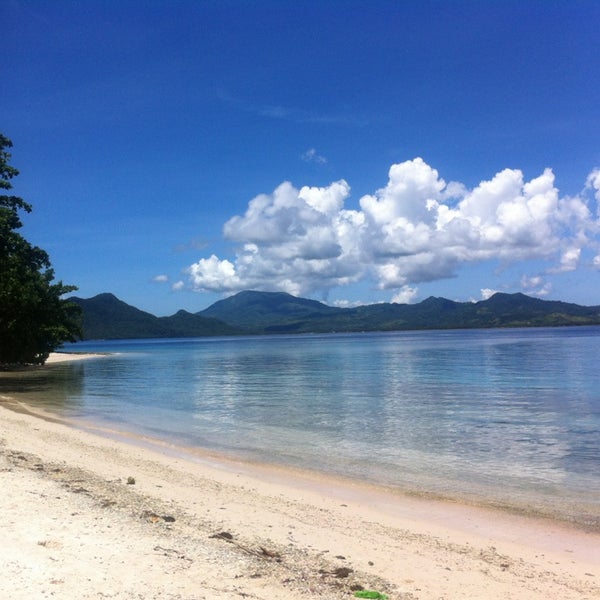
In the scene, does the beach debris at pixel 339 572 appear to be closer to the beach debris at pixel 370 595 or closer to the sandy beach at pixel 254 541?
the sandy beach at pixel 254 541

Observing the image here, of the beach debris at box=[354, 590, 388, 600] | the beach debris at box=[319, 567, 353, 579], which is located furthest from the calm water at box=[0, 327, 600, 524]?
the beach debris at box=[354, 590, 388, 600]

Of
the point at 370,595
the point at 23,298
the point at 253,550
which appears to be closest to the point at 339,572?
the point at 370,595

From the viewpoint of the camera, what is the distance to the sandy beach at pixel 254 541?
608cm

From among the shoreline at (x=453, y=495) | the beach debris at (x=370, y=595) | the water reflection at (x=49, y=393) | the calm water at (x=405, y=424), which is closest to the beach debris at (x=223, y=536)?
the beach debris at (x=370, y=595)

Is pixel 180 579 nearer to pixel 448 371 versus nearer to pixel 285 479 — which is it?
pixel 285 479

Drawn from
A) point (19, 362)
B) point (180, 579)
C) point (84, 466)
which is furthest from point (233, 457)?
point (19, 362)

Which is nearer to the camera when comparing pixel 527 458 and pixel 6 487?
pixel 6 487

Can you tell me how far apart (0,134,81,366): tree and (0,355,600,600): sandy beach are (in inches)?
1083

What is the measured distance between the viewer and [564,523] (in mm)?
10031

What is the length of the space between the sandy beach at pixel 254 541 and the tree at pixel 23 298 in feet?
Result: 90.2

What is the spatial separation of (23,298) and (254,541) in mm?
38523

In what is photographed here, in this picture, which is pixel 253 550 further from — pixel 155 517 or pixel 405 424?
pixel 405 424

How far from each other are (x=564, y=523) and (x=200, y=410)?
1954 cm

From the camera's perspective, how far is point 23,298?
40.7 metres
